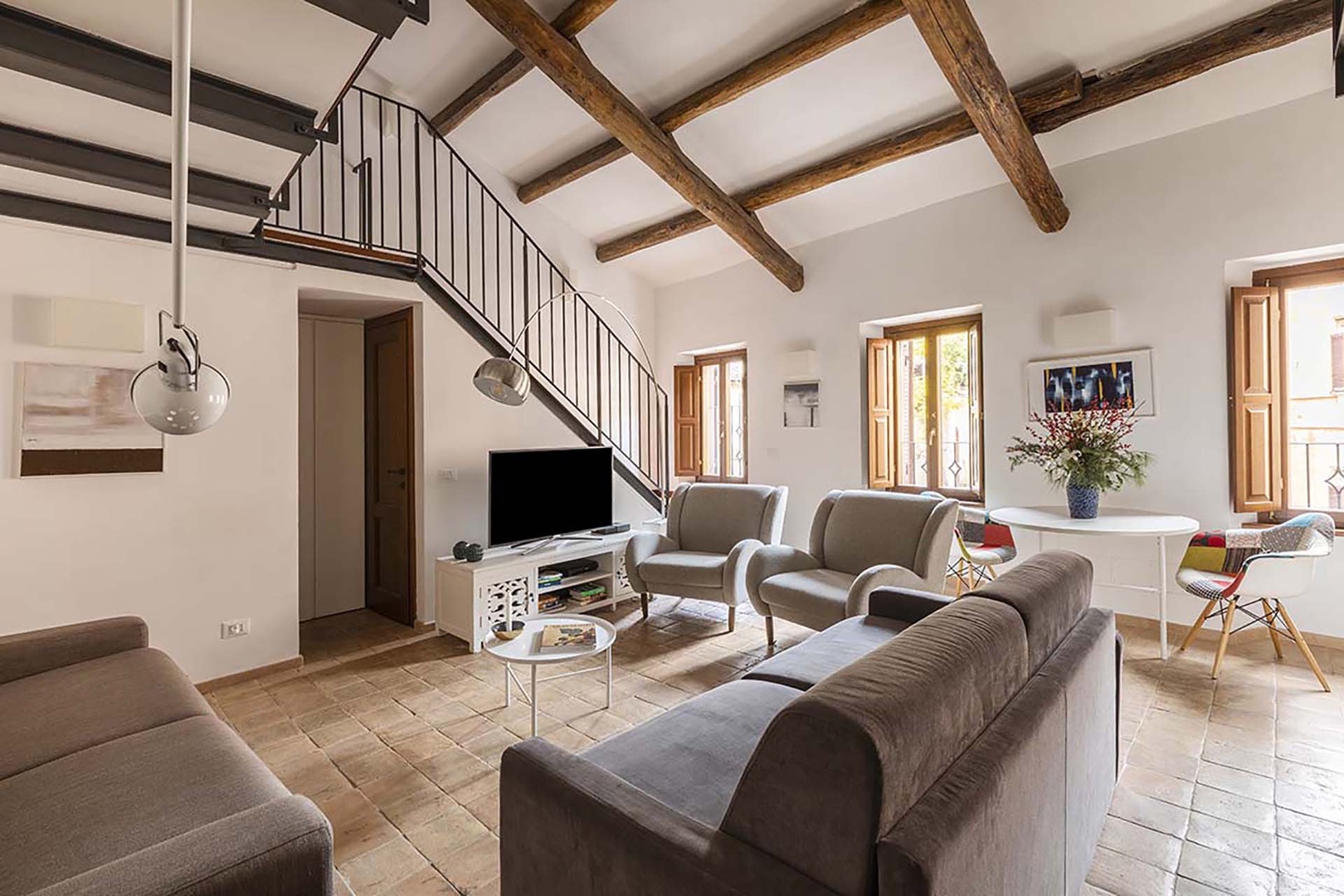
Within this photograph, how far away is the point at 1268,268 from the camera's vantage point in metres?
3.87

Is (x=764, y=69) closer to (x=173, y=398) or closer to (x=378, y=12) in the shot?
(x=378, y=12)

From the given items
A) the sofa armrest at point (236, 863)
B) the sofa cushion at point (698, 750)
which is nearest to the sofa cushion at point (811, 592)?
the sofa cushion at point (698, 750)

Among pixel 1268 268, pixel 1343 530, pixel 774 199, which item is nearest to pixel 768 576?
pixel 774 199

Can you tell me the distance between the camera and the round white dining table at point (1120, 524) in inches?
135

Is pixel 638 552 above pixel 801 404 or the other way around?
the other way around

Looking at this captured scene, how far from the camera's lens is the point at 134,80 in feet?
5.86

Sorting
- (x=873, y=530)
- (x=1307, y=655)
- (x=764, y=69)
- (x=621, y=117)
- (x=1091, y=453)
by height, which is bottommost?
(x=1307, y=655)

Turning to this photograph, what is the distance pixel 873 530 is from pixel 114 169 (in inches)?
152

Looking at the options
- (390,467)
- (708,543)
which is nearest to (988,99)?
(708,543)

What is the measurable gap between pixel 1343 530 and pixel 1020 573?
3.30 metres

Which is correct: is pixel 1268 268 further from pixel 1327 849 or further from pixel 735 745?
pixel 735 745

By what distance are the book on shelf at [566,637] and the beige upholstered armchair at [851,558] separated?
1209 mm

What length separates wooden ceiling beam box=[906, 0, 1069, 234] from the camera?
10.3 feet

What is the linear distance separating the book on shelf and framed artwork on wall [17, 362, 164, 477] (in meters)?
2.21
